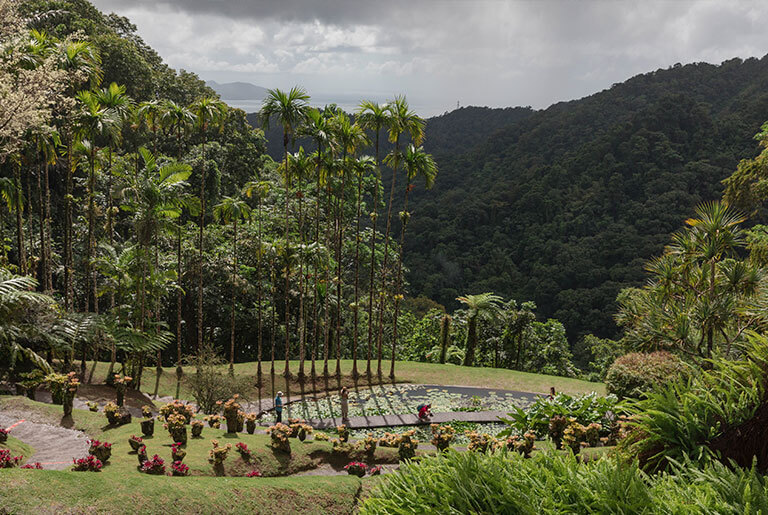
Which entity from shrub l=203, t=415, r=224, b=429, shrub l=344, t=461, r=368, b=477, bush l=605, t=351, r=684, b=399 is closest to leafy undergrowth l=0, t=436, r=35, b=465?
shrub l=203, t=415, r=224, b=429

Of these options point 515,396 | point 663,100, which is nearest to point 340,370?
point 515,396

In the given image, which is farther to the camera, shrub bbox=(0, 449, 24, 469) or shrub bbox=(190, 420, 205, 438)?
shrub bbox=(190, 420, 205, 438)

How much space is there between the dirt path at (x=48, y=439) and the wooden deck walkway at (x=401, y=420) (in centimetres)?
766

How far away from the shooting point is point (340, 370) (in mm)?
21938

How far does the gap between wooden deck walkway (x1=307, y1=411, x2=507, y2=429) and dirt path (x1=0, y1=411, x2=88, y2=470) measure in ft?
25.1

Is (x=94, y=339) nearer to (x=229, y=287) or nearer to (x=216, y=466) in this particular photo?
(x=216, y=466)

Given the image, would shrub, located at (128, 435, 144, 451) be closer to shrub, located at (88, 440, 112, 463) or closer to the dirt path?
shrub, located at (88, 440, 112, 463)

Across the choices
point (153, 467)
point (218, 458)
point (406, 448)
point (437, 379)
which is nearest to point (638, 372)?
point (406, 448)

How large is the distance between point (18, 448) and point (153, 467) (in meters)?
2.82

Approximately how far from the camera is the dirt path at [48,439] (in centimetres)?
916

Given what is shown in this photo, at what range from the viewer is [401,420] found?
54.7 feet

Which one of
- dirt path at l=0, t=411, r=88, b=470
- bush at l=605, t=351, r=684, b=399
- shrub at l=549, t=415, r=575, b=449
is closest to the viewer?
dirt path at l=0, t=411, r=88, b=470

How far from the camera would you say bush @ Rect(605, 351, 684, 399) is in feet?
48.9

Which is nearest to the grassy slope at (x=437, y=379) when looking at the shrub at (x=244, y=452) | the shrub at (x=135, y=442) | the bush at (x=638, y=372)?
the bush at (x=638, y=372)
